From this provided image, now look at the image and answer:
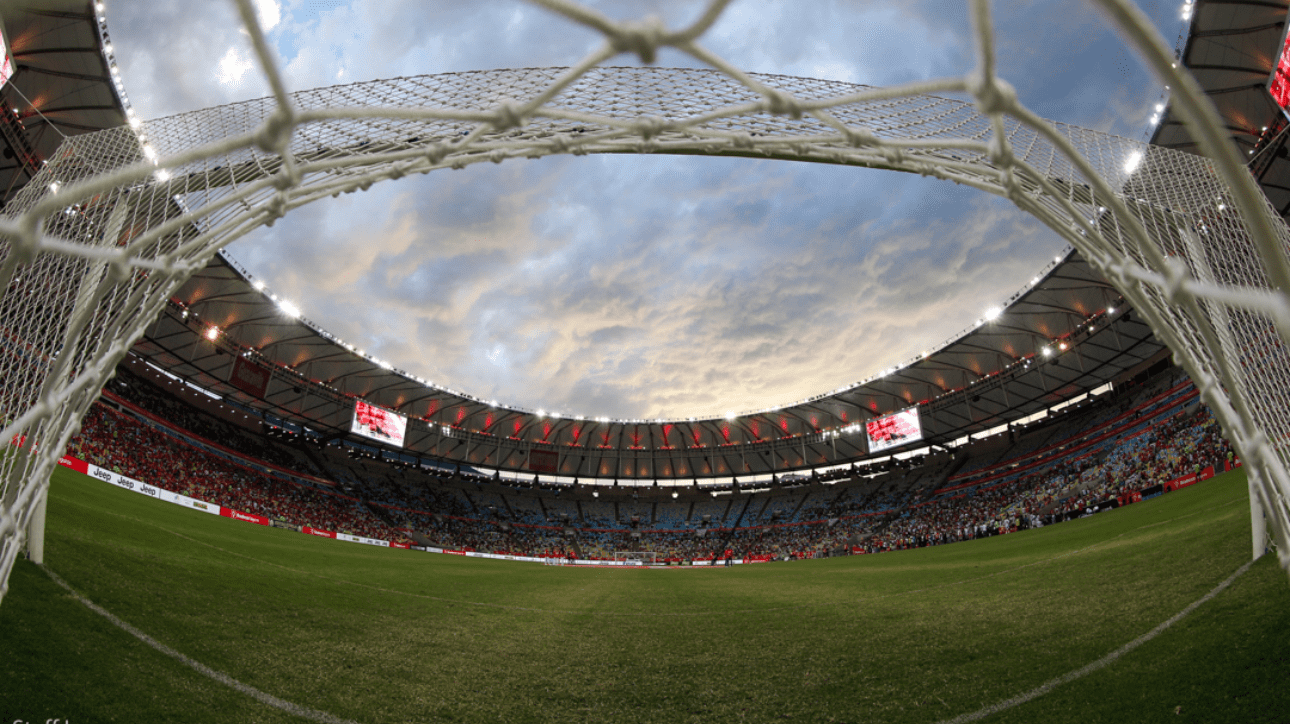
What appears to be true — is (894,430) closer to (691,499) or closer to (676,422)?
(676,422)

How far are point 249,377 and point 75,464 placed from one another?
1220cm

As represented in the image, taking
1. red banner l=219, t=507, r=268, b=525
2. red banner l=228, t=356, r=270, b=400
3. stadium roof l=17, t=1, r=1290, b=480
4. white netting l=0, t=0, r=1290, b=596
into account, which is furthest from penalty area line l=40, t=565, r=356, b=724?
red banner l=228, t=356, r=270, b=400

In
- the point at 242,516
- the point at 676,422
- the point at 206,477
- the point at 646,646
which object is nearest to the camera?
the point at 646,646

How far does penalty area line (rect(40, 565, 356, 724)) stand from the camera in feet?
14.1

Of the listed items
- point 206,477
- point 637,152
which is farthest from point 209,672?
Result: point 206,477

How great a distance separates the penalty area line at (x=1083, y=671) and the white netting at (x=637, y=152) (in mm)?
2064

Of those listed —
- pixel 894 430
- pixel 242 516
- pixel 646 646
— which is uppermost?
pixel 894 430

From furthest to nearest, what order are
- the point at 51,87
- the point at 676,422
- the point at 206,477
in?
the point at 676,422
the point at 206,477
the point at 51,87

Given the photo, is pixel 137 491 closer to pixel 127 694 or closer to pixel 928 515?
pixel 127 694

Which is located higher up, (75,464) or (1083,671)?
(75,464)

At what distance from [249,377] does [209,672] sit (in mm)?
30683

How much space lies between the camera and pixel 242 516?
24344 mm

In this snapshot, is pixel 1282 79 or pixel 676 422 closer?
pixel 1282 79

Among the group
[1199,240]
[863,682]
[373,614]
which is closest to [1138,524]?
A: [1199,240]
